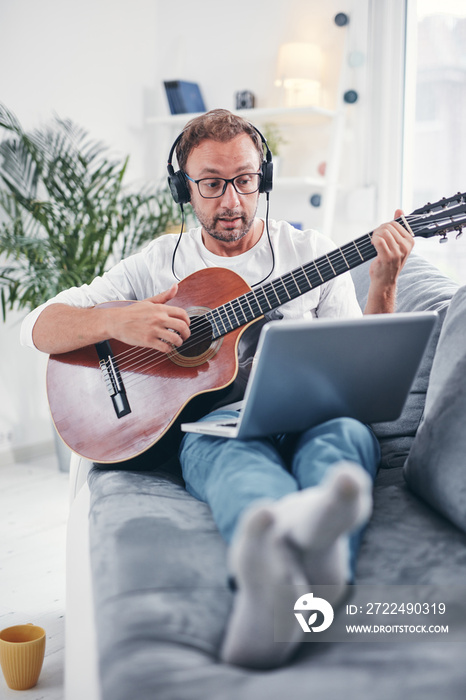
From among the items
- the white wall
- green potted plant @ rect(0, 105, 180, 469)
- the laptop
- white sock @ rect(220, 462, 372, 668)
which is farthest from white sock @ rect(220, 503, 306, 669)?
the white wall

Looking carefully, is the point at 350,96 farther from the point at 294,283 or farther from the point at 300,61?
the point at 294,283

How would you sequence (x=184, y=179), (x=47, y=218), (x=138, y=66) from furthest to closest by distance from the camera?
(x=138, y=66) < (x=47, y=218) < (x=184, y=179)

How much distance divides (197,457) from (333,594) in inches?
17.6

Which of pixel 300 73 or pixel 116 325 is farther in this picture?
pixel 300 73

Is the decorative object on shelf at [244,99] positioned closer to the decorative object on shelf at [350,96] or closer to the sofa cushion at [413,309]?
the decorative object on shelf at [350,96]

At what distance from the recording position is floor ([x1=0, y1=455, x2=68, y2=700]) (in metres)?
1.40

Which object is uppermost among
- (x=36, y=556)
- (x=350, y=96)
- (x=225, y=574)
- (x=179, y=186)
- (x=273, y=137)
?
(x=350, y=96)

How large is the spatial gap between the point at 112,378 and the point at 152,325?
15 cm

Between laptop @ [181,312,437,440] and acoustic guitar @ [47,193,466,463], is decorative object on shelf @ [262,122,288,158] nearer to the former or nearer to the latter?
acoustic guitar @ [47,193,466,463]

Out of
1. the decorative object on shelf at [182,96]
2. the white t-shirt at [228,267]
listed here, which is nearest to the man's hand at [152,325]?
the white t-shirt at [228,267]

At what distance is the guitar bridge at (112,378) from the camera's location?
1.31 metres

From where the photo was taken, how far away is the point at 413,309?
147cm

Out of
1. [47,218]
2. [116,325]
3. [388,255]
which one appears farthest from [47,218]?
[388,255]

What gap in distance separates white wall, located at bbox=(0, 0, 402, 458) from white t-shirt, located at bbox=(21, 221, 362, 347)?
4.77 feet
